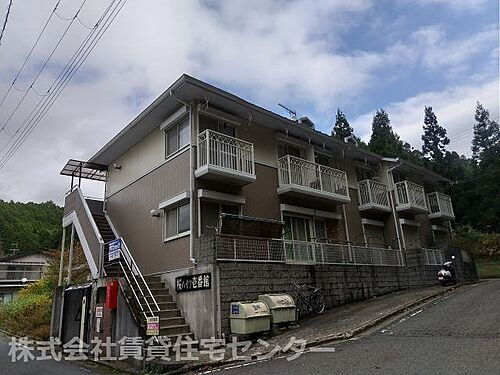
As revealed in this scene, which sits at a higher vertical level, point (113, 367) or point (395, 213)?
point (395, 213)

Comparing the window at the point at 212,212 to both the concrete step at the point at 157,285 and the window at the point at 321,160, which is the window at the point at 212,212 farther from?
the window at the point at 321,160

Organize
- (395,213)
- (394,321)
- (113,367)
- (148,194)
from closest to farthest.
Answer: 1. (113,367)
2. (394,321)
3. (148,194)
4. (395,213)

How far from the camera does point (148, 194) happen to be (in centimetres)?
1371

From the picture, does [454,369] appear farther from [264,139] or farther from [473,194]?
[473,194]

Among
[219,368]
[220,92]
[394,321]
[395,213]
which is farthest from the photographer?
[395,213]

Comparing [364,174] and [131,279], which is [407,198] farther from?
[131,279]

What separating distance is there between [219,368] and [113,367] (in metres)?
3.02

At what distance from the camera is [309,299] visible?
11.2m

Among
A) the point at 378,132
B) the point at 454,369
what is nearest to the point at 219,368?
the point at 454,369

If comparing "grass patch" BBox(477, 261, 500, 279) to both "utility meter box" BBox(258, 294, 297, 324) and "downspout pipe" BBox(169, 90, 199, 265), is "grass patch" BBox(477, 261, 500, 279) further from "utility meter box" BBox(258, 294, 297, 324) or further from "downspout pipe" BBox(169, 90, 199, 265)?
"downspout pipe" BBox(169, 90, 199, 265)

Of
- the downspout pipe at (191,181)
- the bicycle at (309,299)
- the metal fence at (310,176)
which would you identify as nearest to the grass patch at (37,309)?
the downspout pipe at (191,181)

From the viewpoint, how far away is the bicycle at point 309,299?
36.0ft

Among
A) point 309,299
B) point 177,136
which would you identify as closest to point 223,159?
point 177,136

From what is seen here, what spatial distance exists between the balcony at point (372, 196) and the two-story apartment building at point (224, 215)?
55mm
